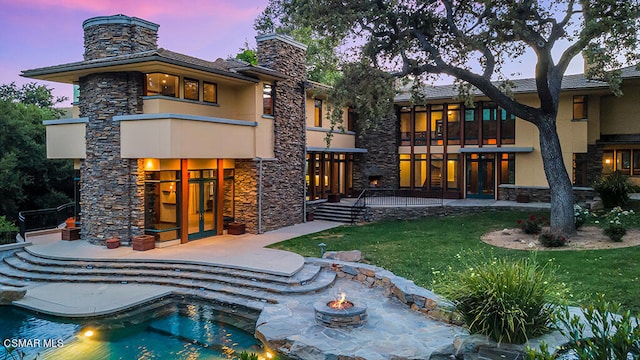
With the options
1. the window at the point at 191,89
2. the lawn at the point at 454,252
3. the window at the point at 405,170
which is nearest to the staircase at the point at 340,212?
the lawn at the point at 454,252

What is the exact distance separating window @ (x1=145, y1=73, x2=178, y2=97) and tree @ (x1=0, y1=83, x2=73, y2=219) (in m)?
9.14

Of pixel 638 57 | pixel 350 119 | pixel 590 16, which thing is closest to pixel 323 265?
pixel 590 16

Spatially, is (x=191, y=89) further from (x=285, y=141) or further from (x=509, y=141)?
(x=509, y=141)

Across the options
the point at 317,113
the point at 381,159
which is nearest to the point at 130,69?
the point at 317,113

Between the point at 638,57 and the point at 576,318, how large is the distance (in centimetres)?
1490

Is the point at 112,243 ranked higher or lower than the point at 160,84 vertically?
lower

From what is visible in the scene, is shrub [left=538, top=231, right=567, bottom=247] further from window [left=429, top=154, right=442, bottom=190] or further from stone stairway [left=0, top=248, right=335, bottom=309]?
window [left=429, top=154, right=442, bottom=190]

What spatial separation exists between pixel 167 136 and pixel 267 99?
5.63 meters

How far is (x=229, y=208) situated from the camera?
59.7 ft

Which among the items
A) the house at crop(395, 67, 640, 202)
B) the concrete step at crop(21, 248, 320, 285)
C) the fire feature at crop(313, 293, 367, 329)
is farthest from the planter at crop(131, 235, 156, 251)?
the house at crop(395, 67, 640, 202)

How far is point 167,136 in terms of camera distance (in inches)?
544

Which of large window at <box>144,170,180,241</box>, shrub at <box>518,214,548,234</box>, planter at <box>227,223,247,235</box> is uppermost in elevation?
large window at <box>144,170,180,241</box>

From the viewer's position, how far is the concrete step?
1152 cm

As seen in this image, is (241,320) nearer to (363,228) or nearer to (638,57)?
(363,228)
